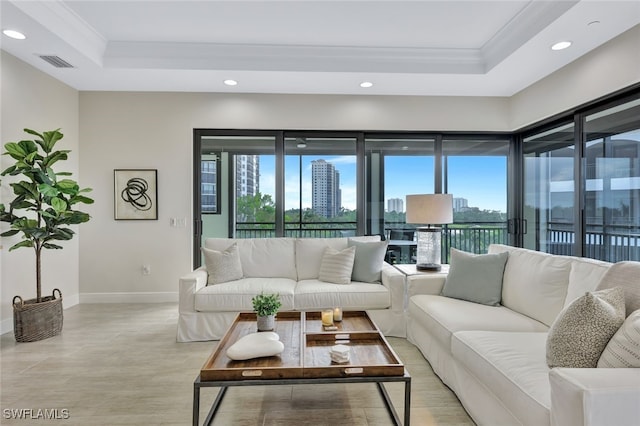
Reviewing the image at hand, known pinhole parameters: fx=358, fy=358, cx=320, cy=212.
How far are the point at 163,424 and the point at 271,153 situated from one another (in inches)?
137

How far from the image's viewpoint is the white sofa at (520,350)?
1.26 m

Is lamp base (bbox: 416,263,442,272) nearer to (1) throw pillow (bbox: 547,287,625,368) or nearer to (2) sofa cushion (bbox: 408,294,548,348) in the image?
(2) sofa cushion (bbox: 408,294,548,348)

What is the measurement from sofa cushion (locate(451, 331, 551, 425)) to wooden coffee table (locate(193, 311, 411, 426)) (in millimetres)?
425

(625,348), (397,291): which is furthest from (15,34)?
(625,348)

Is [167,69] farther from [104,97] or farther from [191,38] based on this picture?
[104,97]

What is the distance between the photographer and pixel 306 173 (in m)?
4.88

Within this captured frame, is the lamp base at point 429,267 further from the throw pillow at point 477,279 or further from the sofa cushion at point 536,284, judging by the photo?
the sofa cushion at point 536,284

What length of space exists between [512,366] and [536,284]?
978mm

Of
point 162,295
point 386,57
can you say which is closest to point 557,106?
point 386,57

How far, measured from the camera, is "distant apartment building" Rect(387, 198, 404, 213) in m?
4.99

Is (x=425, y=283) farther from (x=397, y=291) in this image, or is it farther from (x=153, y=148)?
(x=153, y=148)

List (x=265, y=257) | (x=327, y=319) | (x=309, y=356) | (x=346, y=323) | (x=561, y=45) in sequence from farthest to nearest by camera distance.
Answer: (x=265, y=257) < (x=561, y=45) < (x=346, y=323) < (x=327, y=319) < (x=309, y=356)

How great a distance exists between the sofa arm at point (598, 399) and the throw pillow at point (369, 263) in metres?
2.37

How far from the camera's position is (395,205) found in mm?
4996
